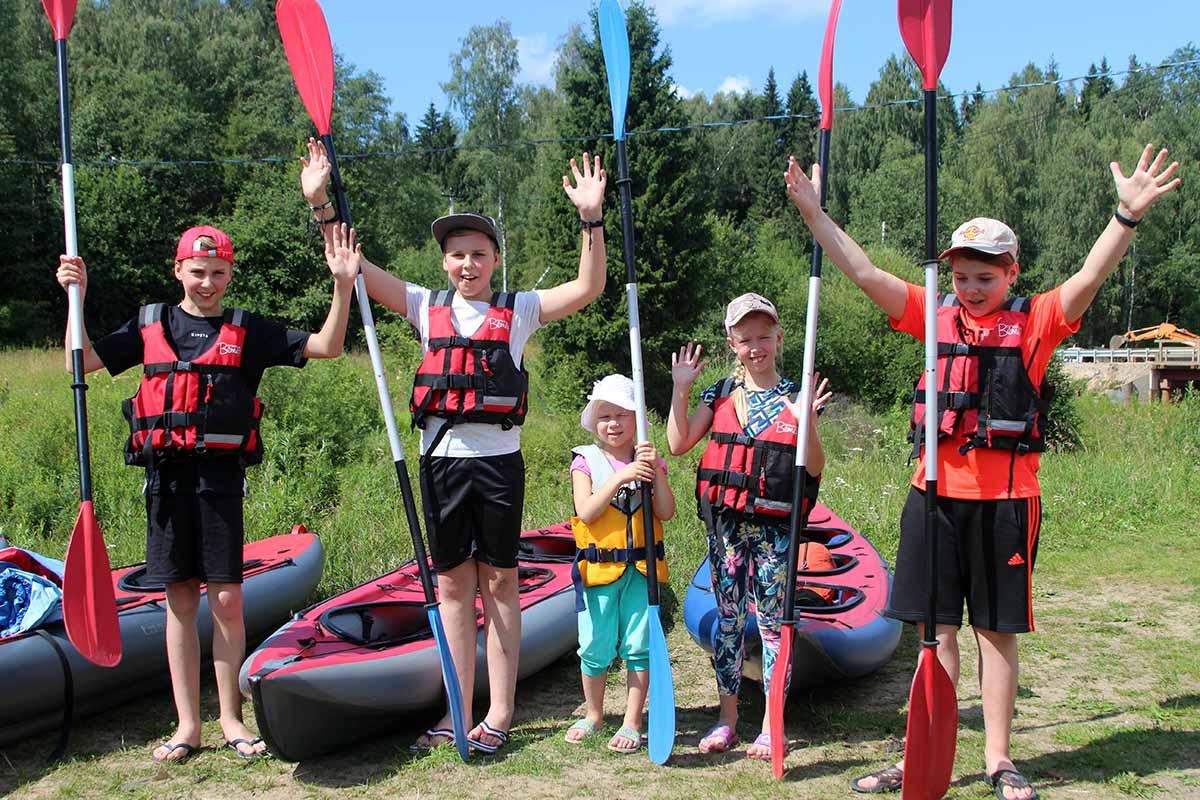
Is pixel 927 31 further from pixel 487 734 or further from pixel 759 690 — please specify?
pixel 487 734

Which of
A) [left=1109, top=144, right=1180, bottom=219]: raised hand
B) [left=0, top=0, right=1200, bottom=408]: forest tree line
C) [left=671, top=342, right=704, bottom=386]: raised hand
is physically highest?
[left=0, top=0, right=1200, bottom=408]: forest tree line

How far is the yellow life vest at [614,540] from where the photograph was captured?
3297 mm

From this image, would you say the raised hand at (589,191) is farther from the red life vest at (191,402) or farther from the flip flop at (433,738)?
the flip flop at (433,738)

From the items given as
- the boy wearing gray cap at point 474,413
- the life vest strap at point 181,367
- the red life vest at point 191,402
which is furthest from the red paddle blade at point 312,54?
the life vest strap at point 181,367

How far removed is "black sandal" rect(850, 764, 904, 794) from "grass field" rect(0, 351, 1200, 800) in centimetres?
6

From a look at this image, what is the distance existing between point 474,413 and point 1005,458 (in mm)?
1667


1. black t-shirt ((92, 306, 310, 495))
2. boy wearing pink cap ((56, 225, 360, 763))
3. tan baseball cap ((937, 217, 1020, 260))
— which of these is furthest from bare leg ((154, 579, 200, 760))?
tan baseball cap ((937, 217, 1020, 260))

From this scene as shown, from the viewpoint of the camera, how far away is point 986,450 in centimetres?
278

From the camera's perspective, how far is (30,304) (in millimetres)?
22781

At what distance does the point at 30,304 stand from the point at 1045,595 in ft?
79.2

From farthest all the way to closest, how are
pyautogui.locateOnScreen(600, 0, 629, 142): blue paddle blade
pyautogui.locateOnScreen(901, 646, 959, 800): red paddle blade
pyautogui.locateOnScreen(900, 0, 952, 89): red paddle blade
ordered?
pyautogui.locateOnScreen(600, 0, 629, 142): blue paddle blade → pyautogui.locateOnScreen(900, 0, 952, 89): red paddle blade → pyautogui.locateOnScreen(901, 646, 959, 800): red paddle blade

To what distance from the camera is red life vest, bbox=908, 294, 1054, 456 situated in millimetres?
2740

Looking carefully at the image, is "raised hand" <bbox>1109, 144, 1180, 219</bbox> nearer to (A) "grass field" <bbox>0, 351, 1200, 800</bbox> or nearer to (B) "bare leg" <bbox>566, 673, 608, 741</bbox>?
(A) "grass field" <bbox>0, 351, 1200, 800</bbox>

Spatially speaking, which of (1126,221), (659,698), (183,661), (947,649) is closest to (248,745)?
(183,661)
